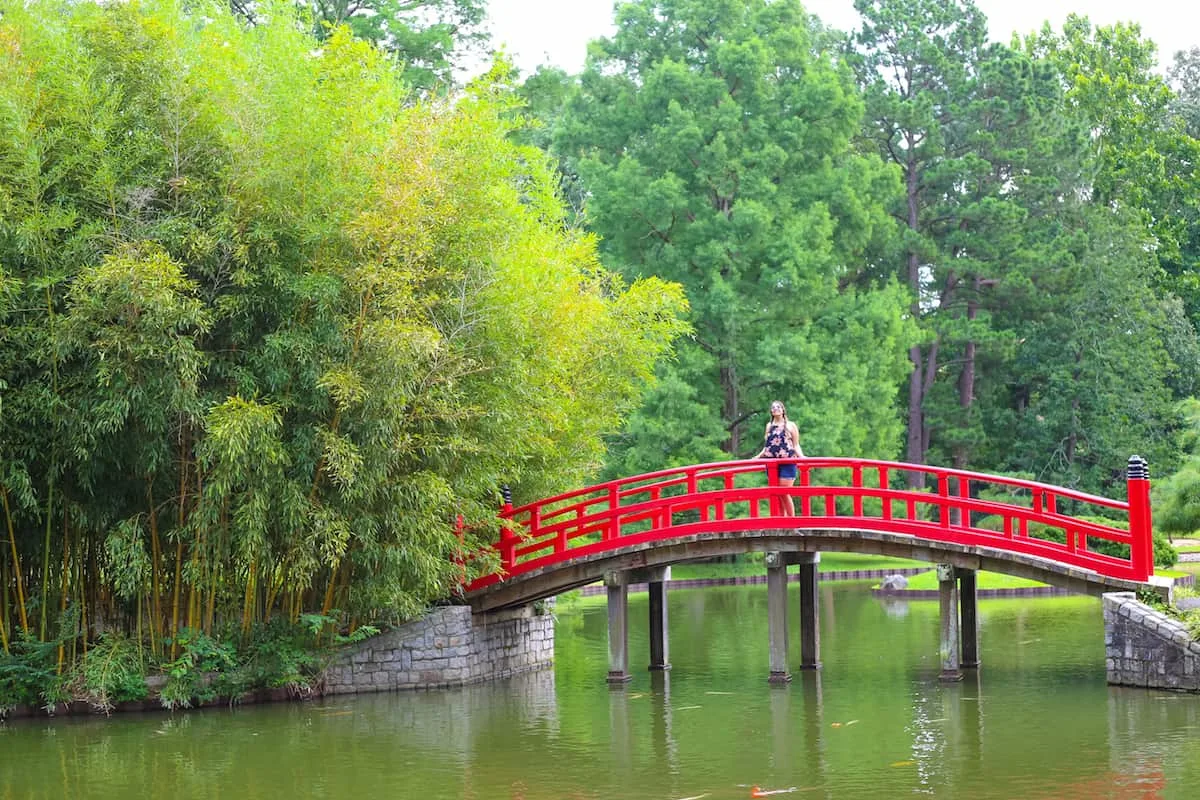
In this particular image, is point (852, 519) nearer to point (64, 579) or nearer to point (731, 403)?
point (64, 579)

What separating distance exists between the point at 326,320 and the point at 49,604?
4245 mm

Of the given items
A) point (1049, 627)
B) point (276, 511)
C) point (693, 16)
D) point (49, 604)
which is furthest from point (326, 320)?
point (693, 16)

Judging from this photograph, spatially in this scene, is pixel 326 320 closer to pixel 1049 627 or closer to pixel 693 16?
pixel 1049 627

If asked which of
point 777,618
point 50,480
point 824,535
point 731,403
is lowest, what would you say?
point 777,618

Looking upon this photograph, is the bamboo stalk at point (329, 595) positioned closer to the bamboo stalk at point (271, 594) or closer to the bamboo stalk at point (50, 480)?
the bamboo stalk at point (271, 594)

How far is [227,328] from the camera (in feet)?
54.3

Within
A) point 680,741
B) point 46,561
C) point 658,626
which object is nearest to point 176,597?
point 46,561

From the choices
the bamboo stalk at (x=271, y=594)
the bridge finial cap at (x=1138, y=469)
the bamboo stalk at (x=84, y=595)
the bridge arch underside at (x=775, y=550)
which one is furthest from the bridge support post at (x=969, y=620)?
the bamboo stalk at (x=84, y=595)

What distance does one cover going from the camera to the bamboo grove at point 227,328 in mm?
15734

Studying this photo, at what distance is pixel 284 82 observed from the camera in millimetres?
16609

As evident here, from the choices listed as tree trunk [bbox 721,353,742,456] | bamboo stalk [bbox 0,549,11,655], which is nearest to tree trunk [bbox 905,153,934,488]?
tree trunk [bbox 721,353,742,456]

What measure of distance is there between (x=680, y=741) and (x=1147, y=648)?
5108 mm

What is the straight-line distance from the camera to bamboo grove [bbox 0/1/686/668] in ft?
51.6

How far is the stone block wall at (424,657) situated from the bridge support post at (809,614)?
3715 millimetres
